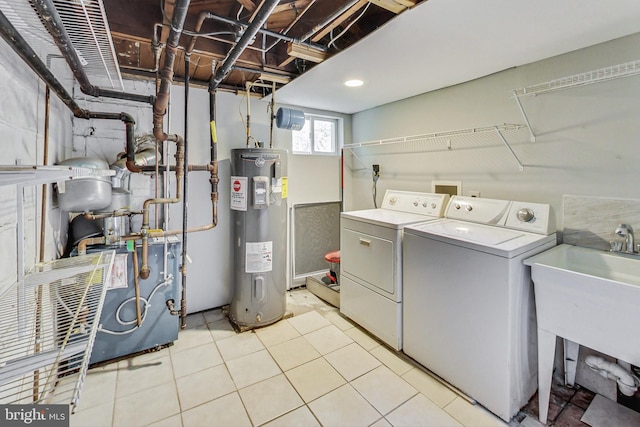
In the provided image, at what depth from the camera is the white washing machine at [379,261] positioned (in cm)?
223

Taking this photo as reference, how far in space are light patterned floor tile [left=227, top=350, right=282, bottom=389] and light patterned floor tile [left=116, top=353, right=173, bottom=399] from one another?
0.42 metres

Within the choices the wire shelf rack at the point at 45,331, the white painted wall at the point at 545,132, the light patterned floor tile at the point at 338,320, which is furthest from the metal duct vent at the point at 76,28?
the light patterned floor tile at the point at 338,320

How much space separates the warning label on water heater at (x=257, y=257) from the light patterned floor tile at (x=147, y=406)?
1.00 m

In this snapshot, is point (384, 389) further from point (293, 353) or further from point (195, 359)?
point (195, 359)

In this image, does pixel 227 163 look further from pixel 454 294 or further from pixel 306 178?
pixel 454 294

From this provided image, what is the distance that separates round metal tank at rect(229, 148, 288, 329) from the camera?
253cm

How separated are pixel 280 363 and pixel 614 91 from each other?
2719mm

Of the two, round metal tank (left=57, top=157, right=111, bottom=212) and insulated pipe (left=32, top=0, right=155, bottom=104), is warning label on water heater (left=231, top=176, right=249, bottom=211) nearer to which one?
round metal tank (left=57, top=157, right=111, bottom=212)

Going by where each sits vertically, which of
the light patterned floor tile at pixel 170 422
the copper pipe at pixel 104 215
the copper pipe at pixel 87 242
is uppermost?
the copper pipe at pixel 104 215

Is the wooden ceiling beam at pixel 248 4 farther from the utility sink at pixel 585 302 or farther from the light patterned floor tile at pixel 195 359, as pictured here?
the light patterned floor tile at pixel 195 359

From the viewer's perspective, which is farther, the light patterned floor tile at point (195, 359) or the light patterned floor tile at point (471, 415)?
the light patterned floor tile at point (195, 359)

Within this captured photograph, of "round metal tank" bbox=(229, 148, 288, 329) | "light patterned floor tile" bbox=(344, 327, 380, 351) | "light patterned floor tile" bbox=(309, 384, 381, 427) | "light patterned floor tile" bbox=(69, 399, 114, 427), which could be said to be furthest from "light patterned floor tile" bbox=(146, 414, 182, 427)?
"light patterned floor tile" bbox=(344, 327, 380, 351)

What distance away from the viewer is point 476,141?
2.41m

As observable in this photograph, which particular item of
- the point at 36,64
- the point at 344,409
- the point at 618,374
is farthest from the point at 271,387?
the point at 36,64
